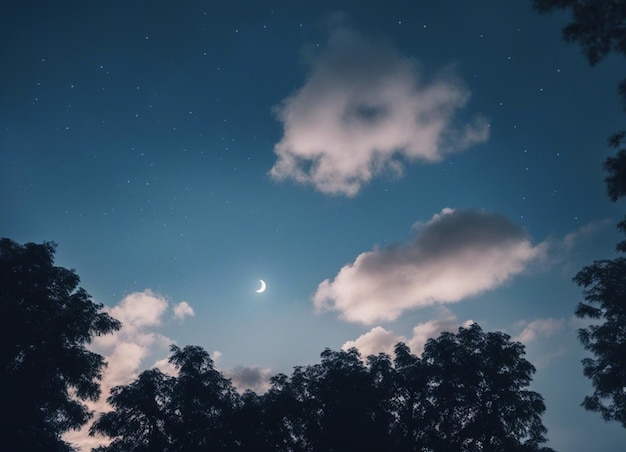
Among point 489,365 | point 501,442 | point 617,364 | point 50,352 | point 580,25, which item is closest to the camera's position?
point 580,25

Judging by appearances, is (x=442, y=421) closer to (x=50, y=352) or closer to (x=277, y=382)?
(x=277, y=382)

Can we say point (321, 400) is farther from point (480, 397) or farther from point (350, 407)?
point (480, 397)

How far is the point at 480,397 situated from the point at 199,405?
25826mm

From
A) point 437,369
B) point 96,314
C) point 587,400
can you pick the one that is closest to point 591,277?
point 587,400

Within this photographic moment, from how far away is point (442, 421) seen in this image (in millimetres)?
34531

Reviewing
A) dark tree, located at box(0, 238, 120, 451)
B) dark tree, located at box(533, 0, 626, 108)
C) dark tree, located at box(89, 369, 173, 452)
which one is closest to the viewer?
dark tree, located at box(533, 0, 626, 108)

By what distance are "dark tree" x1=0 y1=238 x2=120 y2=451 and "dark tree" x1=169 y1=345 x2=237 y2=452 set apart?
384 inches

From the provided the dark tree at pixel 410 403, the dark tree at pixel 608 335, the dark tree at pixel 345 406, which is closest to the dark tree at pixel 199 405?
the dark tree at pixel 345 406

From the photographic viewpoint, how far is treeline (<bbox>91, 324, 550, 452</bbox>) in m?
31.4

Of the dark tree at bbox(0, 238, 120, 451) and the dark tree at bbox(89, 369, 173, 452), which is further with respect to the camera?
the dark tree at bbox(89, 369, 173, 452)

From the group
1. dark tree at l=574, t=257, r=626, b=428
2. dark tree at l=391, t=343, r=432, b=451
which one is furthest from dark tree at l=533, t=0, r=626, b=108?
dark tree at l=391, t=343, r=432, b=451

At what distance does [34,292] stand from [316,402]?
2544 centimetres

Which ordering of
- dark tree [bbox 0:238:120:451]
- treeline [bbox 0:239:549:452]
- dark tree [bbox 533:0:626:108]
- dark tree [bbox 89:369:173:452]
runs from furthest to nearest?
dark tree [bbox 89:369:173:452] → treeline [bbox 0:239:549:452] → dark tree [bbox 0:238:120:451] → dark tree [bbox 533:0:626:108]

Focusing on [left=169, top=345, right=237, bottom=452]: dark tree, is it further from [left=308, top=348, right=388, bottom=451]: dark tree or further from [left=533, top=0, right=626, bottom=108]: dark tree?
[left=533, top=0, right=626, bottom=108]: dark tree
